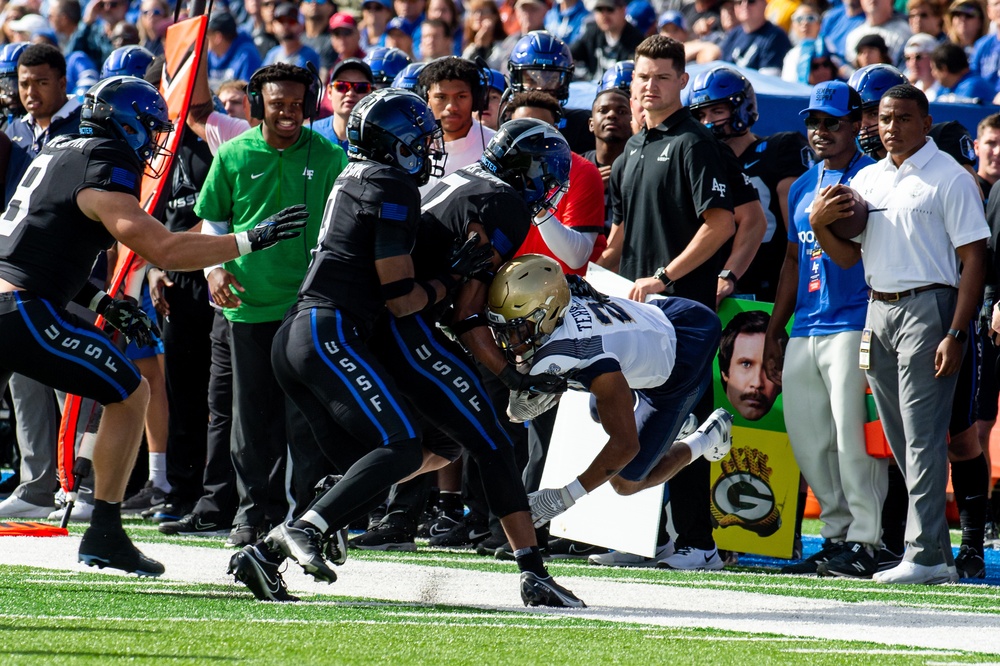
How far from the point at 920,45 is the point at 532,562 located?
6.66 m

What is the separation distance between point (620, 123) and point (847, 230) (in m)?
1.82

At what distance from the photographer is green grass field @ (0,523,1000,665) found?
406 centimetres

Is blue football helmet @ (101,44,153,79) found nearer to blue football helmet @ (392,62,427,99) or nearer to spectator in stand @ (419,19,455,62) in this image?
blue football helmet @ (392,62,427,99)

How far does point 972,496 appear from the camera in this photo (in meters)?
6.92

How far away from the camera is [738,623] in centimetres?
491

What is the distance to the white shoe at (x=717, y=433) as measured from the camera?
6.53 metres

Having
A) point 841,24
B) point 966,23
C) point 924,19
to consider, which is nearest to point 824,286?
point 924,19

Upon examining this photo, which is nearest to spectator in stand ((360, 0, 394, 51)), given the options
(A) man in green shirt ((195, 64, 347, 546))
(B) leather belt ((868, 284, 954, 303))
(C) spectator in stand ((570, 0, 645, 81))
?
(C) spectator in stand ((570, 0, 645, 81))

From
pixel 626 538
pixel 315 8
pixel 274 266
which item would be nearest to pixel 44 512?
pixel 274 266

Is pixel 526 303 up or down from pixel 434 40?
down

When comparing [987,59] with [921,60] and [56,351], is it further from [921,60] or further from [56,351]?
[56,351]

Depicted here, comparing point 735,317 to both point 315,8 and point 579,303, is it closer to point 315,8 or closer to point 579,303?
point 579,303

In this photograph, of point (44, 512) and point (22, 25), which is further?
→ point (22, 25)

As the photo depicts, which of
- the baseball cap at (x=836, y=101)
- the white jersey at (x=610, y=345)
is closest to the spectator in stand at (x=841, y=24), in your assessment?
the baseball cap at (x=836, y=101)
